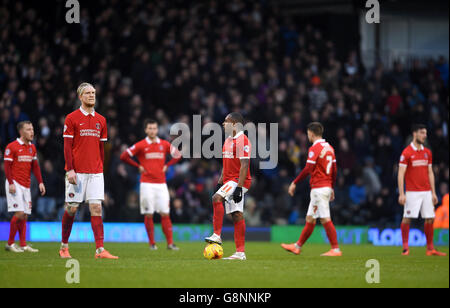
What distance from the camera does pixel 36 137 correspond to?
72.1ft

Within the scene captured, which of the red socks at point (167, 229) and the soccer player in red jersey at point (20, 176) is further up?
the soccer player in red jersey at point (20, 176)

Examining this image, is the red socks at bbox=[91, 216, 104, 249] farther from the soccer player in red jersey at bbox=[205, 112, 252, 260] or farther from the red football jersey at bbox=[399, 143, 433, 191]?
the red football jersey at bbox=[399, 143, 433, 191]

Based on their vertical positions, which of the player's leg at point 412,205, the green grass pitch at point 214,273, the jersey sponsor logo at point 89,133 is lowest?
the green grass pitch at point 214,273

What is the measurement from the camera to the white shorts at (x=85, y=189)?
39.7ft

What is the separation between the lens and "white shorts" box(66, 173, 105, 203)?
12.1 metres

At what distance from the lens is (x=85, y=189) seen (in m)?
12.2

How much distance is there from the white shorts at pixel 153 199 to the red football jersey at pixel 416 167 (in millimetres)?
5066

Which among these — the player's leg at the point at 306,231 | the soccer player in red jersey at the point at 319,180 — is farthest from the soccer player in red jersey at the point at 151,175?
the soccer player in red jersey at the point at 319,180

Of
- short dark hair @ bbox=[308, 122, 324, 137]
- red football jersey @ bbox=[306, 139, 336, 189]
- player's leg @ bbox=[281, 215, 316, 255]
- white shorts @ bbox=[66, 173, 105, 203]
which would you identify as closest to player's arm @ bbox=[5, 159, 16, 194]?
white shorts @ bbox=[66, 173, 105, 203]

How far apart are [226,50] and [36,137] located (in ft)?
27.6

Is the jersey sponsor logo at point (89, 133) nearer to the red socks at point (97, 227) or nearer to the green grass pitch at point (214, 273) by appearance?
the red socks at point (97, 227)

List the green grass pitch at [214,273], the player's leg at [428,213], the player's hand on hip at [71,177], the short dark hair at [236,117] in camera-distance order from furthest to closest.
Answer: the player's leg at [428,213] → the short dark hair at [236,117] → the player's hand on hip at [71,177] → the green grass pitch at [214,273]

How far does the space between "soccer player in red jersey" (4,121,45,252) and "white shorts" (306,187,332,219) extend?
519 cm

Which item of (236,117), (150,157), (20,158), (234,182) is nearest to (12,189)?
(20,158)
